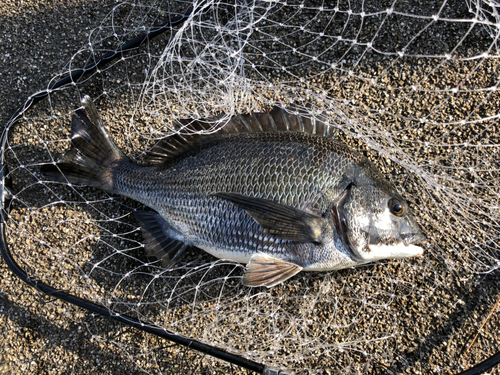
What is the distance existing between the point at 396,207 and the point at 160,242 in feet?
4.25

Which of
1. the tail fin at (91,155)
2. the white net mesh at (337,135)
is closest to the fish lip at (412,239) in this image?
the white net mesh at (337,135)

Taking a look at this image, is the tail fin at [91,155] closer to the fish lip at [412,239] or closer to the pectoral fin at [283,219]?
the pectoral fin at [283,219]

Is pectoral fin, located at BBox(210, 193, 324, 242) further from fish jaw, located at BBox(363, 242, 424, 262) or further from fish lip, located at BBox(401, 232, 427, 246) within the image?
fish lip, located at BBox(401, 232, 427, 246)

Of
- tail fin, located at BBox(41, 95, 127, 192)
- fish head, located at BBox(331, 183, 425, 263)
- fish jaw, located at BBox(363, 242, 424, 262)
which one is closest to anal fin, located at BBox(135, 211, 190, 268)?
tail fin, located at BBox(41, 95, 127, 192)

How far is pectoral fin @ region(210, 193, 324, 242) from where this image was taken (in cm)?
174

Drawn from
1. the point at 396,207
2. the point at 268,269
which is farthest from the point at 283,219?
the point at 396,207

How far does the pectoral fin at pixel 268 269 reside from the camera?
6.01 ft

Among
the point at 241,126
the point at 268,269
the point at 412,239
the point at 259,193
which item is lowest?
the point at 268,269

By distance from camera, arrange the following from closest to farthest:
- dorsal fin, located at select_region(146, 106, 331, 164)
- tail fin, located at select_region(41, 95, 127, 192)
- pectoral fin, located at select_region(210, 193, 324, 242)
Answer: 1. pectoral fin, located at select_region(210, 193, 324, 242)
2. dorsal fin, located at select_region(146, 106, 331, 164)
3. tail fin, located at select_region(41, 95, 127, 192)

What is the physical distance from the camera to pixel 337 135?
2.12 metres

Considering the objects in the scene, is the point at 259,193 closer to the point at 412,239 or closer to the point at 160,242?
the point at 160,242

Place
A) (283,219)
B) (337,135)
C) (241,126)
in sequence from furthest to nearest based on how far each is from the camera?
(337,135), (241,126), (283,219)

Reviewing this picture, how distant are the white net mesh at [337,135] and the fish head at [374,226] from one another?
1.02ft

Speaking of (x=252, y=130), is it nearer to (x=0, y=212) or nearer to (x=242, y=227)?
(x=242, y=227)
